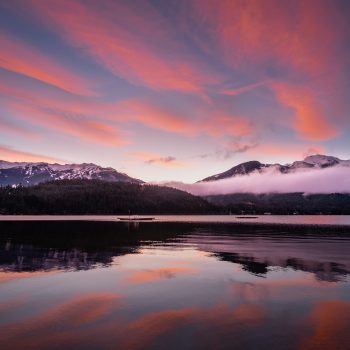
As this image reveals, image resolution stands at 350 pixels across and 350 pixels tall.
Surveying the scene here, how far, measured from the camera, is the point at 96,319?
881 inches

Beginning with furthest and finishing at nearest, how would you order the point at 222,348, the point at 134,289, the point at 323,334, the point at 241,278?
the point at 241,278
the point at 134,289
the point at 323,334
the point at 222,348

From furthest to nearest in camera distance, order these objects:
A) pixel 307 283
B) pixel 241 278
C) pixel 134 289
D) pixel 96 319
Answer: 1. pixel 241 278
2. pixel 307 283
3. pixel 134 289
4. pixel 96 319

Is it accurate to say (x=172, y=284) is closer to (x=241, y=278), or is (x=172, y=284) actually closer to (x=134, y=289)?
(x=134, y=289)

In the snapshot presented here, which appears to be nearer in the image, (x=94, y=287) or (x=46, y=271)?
(x=94, y=287)

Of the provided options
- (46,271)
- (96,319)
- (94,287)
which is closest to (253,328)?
(96,319)

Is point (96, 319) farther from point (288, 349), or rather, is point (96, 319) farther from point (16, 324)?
point (288, 349)

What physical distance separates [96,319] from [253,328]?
9.00m

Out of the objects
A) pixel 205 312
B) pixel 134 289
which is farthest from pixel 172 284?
pixel 205 312

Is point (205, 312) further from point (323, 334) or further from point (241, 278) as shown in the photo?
point (241, 278)

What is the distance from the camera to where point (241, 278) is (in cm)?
3547

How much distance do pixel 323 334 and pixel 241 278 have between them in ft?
51.2

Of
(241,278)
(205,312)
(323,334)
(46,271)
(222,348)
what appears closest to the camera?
(222,348)

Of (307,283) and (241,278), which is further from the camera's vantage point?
(241,278)

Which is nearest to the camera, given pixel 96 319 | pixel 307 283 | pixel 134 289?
pixel 96 319
